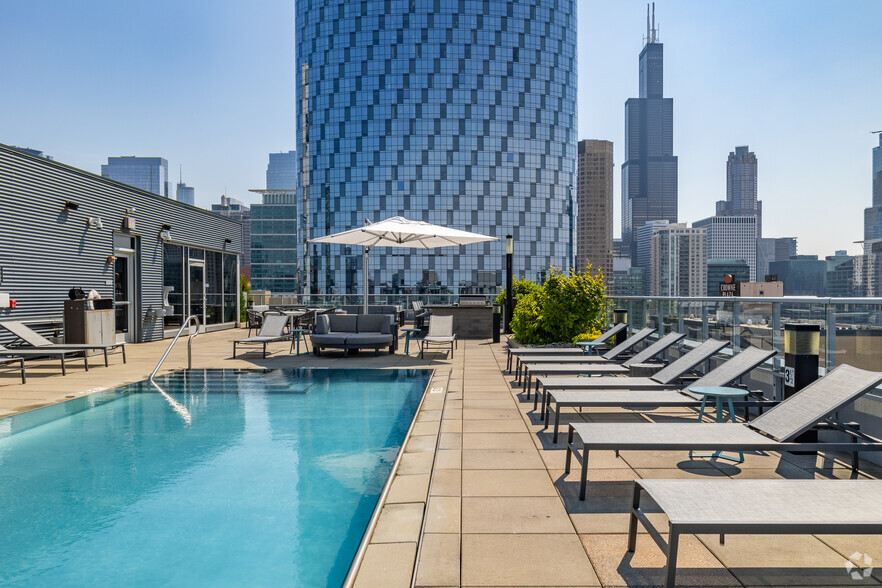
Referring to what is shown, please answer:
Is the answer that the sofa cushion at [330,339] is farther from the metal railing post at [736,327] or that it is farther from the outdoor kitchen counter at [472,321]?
the metal railing post at [736,327]

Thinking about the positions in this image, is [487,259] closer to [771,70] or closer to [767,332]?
[771,70]

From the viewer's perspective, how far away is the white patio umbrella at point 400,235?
10688mm

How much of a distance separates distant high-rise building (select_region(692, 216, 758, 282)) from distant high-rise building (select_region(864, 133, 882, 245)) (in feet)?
114

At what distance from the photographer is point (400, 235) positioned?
1173 centimetres

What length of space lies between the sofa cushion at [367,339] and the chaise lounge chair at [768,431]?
6741 mm

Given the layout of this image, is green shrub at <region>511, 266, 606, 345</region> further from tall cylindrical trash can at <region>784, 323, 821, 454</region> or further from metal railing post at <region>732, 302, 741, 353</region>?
tall cylindrical trash can at <region>784, 323, 821, 454</region>

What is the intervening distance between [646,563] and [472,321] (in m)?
11.8

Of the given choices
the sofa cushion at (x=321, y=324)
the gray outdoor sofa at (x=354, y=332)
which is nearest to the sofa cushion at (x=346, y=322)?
the gray outdoor sofa at (x=354, y=332)

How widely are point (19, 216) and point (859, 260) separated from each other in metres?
111

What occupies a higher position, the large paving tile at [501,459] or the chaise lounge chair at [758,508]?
the chaise lounge chair at [758,508]

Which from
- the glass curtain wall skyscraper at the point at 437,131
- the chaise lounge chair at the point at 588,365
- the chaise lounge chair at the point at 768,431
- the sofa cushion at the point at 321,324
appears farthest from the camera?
the glass curtain wall skyscraper at the point at 437,131

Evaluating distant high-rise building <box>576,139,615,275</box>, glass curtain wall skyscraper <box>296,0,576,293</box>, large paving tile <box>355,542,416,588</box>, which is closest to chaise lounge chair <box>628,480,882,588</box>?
large paving tile <box>355,542,416,588</box>

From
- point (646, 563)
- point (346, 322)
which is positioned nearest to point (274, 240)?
point (346, 322)

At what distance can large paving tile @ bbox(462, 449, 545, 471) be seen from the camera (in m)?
3.44
